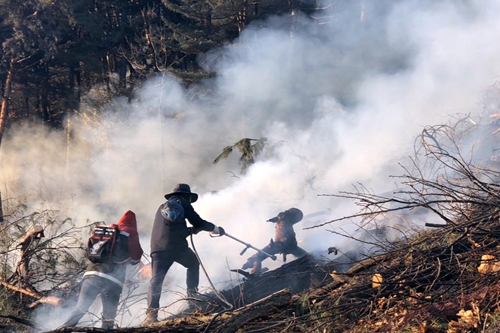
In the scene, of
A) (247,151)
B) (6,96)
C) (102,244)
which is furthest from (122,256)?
(6,96)

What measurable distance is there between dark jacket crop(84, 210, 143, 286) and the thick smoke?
2936 mm

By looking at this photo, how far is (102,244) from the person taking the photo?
5211mm

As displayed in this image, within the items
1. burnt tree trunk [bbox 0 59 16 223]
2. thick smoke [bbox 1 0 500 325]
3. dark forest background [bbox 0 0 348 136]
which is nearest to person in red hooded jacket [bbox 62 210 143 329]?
thick smoke [bbox 1 0 500 325]

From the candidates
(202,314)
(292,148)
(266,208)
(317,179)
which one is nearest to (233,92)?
(292,148)

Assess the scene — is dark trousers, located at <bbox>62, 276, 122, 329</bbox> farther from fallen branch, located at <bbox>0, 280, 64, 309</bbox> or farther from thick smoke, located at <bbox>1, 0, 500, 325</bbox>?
thick smoke, located at <bbox>1, 0, 500, 325</bbox>

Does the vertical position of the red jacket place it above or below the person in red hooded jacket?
above

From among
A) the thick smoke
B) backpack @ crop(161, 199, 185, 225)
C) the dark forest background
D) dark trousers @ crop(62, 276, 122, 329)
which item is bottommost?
dark trousers @ crop(62, 276, 122, 329)

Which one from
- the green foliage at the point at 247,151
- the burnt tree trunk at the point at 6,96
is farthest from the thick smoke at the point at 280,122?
the burnt tree trunk at the point at 6,96

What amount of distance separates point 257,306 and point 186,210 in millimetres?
2144

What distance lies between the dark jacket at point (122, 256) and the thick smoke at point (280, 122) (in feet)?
9.63

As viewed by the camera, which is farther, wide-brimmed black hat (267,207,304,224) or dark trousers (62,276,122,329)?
wide-brimmed black hat (267,207,304,224)

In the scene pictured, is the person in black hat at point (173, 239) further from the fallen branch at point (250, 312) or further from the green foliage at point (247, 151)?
the green foliage at point (247, 151)

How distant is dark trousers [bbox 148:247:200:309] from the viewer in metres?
5.16

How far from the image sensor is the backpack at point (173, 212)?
213 inches
